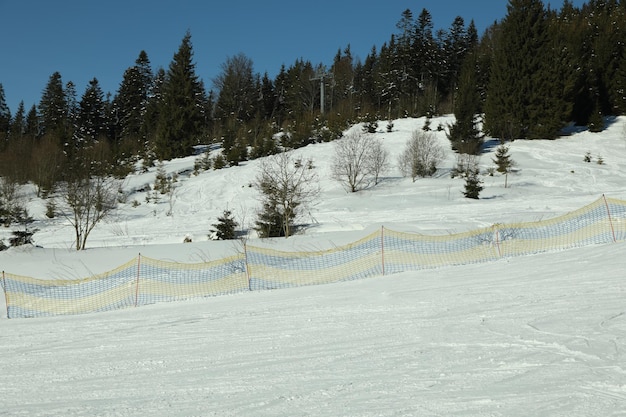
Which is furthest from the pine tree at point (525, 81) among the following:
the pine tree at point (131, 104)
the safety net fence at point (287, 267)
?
the pine tree at point (131, 104)

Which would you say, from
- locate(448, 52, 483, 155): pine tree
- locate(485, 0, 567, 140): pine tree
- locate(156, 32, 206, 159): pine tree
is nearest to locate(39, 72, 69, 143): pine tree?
locate(156, 32, 206, 159): pine tree

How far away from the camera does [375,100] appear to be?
233 feet

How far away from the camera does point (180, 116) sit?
49.2 meters

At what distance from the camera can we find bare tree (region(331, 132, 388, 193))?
33344 mm

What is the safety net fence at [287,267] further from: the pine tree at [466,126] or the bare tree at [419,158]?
the pine tree at [466,126]

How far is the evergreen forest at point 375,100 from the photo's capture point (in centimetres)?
4178

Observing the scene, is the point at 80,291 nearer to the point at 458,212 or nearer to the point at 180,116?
the point at 458,212

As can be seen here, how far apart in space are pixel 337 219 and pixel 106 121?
4888 centimetres

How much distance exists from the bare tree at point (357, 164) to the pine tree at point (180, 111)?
20.2m

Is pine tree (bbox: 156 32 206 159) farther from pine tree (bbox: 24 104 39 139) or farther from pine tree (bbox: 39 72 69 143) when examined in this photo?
pine tree (bbox: 24 104 39 139)

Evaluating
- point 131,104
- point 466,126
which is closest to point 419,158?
point 466,126

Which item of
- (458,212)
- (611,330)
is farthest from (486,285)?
(458,212)

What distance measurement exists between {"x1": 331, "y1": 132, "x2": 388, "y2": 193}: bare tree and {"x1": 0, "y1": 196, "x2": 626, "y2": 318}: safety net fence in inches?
711

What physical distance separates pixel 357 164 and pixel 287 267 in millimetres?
19976
